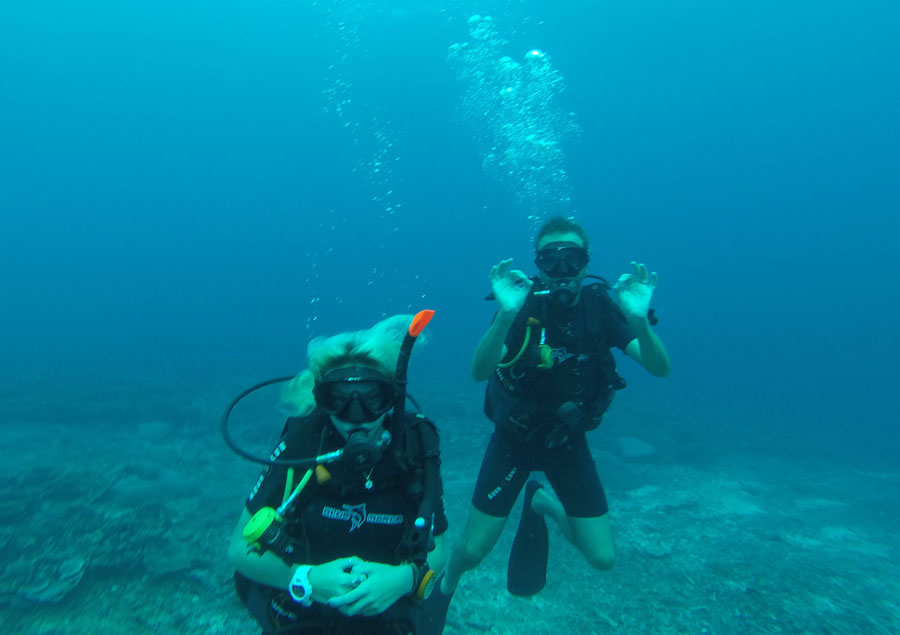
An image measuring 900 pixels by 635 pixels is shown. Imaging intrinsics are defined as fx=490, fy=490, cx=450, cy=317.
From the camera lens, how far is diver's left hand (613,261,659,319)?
12.6ft

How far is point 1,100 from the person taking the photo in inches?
2547

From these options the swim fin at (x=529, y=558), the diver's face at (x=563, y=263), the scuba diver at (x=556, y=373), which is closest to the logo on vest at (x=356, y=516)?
the scuba diver at (x=556, y=373)

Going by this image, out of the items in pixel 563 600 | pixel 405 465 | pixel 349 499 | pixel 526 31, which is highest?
pixel 526 31

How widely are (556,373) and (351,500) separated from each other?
221cm

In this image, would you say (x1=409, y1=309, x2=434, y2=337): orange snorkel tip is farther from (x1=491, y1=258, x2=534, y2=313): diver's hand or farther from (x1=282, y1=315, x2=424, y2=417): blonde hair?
(x1=491, y1=258, x2=534, y2=313): diver's hand

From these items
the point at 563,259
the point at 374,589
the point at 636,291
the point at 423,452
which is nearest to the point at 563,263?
the point at 563,259

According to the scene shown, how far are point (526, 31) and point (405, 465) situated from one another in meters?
50.3

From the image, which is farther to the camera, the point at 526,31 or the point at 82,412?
the point at 526,31

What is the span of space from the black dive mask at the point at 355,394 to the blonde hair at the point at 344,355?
9 centimetres

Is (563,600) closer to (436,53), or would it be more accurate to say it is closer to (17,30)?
(436,53)

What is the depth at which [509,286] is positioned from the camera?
381cm

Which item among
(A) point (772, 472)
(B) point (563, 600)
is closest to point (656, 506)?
(B) point (563, 600)

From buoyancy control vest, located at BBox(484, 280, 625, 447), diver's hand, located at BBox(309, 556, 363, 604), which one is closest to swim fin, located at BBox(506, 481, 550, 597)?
buoyancy control vest, located at BBox(484, 280, 625, 447)

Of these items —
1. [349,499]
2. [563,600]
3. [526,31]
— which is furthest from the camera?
[526,31]
